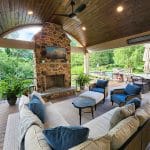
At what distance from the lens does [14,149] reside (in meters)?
1.82

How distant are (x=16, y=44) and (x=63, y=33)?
237 cm

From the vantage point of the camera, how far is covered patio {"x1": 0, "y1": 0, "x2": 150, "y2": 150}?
4.26 meters

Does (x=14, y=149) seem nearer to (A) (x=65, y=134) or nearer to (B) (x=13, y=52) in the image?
(A) (x=65, y=134)

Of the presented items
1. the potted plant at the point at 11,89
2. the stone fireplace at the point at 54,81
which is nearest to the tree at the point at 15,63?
the stone fireplace at the point at 54,81

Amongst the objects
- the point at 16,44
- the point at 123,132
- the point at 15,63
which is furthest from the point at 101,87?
the point at 15,63

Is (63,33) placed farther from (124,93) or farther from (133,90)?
(133,90)

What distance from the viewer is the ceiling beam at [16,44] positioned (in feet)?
17.9

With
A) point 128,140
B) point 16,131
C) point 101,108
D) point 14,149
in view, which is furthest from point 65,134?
point 101,108

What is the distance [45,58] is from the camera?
6.23 m

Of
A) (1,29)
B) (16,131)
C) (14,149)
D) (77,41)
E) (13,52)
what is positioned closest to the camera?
(14,149)

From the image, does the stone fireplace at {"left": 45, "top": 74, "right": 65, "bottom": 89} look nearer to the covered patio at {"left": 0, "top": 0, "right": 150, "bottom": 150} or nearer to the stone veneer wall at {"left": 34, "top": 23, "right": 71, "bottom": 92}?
the covered patio at {"left": 0, "top": 0, "right": 150, "bottom": 150}

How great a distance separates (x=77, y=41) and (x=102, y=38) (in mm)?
1872

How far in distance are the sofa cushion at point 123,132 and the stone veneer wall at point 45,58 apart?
4.97m

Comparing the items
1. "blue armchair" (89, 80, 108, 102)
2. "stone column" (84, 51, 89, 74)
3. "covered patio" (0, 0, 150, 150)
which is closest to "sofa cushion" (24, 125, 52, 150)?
"covered patio" (0, 0, 150, 150)
